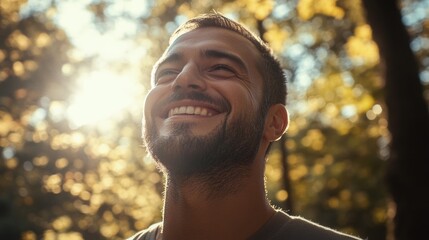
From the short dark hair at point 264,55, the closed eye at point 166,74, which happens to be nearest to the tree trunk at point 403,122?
the short dark hair at point 264,55

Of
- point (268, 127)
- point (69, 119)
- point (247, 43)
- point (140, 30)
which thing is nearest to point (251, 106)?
point (268, 127)

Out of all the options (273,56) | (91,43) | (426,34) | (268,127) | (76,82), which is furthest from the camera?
(76,82)

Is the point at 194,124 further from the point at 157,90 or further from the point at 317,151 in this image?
the point at 317,151

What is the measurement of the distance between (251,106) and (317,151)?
813 inches

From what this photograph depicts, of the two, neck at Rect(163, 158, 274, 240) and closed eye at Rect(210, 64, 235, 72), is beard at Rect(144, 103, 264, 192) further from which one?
closed eye at Rect(210, 64, 235, 72)

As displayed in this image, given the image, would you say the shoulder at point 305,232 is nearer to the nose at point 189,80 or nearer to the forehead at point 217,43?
the nose at point 189,80

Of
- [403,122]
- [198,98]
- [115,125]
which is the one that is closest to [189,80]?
[198,98]

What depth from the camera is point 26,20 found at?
18.2 metres

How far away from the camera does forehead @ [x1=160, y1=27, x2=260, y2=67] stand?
3.17m

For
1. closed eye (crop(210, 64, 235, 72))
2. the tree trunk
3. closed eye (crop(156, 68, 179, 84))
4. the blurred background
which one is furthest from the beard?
the blurred background

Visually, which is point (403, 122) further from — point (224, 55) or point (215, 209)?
point (215, 209)

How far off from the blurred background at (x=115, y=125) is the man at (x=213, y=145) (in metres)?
8.81

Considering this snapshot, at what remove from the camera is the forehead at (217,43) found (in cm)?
317

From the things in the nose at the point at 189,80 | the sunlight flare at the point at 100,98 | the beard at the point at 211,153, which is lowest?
the beard at the point at 211,153
